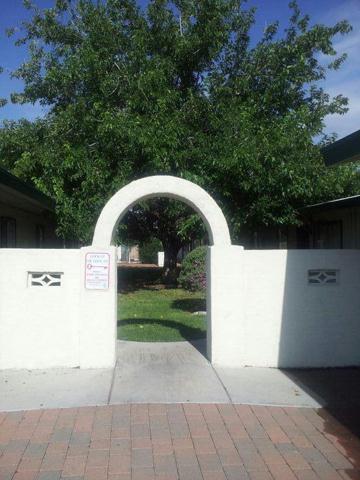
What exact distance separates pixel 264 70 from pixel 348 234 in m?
7.53

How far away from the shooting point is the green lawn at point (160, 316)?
360 inches

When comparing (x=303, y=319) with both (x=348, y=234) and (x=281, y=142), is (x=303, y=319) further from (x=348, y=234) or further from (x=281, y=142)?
(x=281, y=142)

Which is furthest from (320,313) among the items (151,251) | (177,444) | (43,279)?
(151,251)

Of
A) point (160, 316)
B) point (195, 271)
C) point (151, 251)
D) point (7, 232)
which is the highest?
point (7, 232)

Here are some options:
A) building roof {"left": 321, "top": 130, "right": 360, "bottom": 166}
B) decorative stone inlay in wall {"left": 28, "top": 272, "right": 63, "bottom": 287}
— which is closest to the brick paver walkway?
decorative stone inlay in wall {"left": 28, "top": 272, "right": 63, "bottom": 287}

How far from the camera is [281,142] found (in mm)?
11281

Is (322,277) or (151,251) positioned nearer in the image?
(322,277)

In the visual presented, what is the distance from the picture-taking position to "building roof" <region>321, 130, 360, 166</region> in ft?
18.6

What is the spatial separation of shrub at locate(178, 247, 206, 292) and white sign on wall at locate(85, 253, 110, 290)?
8496 mm

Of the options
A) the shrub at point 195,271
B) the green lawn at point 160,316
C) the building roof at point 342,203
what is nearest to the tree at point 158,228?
the shrub at point 195,271

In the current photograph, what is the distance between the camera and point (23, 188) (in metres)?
9.07

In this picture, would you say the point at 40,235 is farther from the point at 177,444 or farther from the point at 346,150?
the point at 177,444

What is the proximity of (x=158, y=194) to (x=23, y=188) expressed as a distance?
3.28 meters

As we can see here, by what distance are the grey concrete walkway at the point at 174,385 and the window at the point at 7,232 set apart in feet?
17.0
